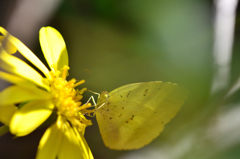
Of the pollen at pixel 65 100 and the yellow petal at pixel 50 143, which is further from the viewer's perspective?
the pollen at pixel 65 100

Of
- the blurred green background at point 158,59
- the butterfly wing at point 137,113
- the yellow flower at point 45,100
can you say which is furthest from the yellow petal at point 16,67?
the blurred green background at point 158,59

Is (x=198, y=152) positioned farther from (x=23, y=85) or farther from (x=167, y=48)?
(x=23, y=85)

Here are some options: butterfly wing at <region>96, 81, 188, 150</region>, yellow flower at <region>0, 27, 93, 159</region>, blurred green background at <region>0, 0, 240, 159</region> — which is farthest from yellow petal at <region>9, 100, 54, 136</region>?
blurred green background at <region>0, 0, 240, 159</region>

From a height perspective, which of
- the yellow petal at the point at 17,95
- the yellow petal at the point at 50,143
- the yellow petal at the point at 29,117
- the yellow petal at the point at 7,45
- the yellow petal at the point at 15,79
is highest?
the yellow petal at the point at 7,45

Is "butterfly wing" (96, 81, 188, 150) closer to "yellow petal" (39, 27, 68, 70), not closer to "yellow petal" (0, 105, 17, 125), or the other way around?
"yellow petal" (39, 27, 68, 70)

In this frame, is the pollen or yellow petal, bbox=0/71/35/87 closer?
yellow petal, bbox=0/71/35/87

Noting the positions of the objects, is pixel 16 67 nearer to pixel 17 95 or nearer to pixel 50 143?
pixel 17 95

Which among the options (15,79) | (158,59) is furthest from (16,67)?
(158,59)

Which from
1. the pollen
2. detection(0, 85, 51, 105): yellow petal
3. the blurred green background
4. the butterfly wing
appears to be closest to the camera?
detection(0, 85, 51, 105): yellow petal

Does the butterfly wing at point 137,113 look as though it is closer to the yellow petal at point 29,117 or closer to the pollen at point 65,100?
the pollen at point 65,100
